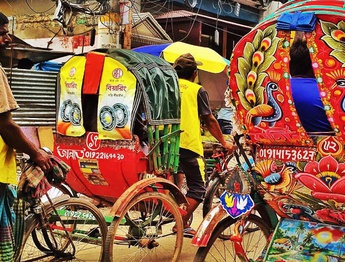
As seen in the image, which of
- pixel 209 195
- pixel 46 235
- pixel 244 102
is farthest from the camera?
pixel 209 195

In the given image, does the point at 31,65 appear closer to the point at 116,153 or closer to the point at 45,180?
the point at 116,153

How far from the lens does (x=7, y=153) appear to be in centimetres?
301

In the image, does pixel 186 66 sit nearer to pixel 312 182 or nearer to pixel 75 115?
pixel 75 115

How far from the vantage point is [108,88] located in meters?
4.59

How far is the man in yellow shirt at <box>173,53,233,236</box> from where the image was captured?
17.4 ft

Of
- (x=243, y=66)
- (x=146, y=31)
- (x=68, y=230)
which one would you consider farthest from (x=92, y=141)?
(x=146, y=31)

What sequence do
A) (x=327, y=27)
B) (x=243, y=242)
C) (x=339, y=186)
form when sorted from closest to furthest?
(x=327, y=27), (x=339, y=186), (x=243, y=242)

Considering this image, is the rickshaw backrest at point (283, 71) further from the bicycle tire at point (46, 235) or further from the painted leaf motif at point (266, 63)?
the bicycle tire at point (46, 235)

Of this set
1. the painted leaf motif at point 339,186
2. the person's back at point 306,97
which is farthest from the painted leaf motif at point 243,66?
the painted leaf motif at point 339,186

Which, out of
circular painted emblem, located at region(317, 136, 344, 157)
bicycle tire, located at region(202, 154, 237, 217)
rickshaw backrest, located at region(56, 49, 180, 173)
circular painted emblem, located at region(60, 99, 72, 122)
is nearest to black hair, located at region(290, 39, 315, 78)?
circular painted emblem, located at region(317, 136, 344, 157)

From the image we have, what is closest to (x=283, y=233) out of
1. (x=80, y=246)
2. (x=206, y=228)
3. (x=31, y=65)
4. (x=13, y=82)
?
(x=206, y=228)

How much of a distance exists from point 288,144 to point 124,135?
1.72 meters

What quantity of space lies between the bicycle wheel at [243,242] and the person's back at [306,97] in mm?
933

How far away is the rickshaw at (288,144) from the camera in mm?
2889
